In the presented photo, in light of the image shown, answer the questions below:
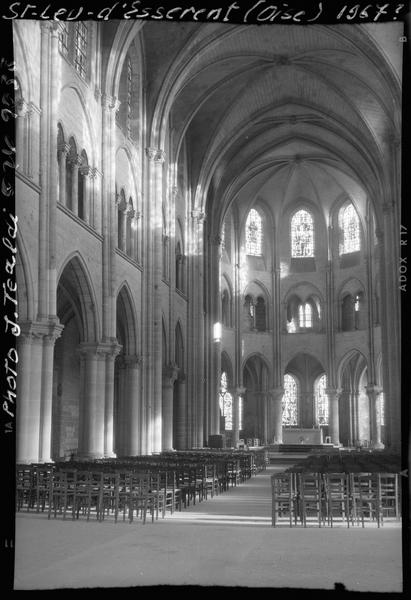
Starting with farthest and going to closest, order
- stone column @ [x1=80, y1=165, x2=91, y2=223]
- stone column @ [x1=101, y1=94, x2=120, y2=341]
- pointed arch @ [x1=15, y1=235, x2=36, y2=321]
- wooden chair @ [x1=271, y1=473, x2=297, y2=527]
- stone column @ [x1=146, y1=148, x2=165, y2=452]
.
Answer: stone column @ [x1=146, y1=148, x2=165, y2=452]
stone column @ [x1=101, y1=94, x2=120, y2=341]
stone column @ [x1=80, y1=165, x2=91, y2=223]
pointed arch @ [x1=15, y1=235, x2=36, y2=321]
wooden chair @ [x1=271, y1=473, x2=297, y2=527]

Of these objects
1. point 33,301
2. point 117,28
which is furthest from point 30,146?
point 117,28

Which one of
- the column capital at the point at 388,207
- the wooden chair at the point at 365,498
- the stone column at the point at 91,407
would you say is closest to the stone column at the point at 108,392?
the stone column at the point at 91,407

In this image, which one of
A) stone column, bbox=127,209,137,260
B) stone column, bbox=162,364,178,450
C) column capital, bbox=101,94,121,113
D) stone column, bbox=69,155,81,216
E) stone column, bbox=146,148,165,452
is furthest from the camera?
stone column, bbox=162,364,178,450

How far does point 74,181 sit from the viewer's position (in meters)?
26.2

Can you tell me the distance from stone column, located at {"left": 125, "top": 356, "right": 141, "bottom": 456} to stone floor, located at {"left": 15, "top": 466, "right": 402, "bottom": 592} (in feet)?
51.9

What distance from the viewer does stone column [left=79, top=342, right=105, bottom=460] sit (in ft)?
88.6

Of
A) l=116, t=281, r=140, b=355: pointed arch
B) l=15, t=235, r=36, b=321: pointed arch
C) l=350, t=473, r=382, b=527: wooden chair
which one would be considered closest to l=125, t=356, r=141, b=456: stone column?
l=116, t=281, r=140, b=355: pointed arch

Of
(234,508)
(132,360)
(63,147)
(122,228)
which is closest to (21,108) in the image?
(63,147)

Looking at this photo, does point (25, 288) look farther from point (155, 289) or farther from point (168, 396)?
point (168, 396)

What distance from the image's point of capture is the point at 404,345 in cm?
977

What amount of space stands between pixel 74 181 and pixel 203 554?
57.0 ft

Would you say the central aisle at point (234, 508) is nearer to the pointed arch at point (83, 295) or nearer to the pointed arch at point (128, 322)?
the pointed arch at point (83, 295)

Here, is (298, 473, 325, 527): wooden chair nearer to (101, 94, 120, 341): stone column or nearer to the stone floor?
the stone floor

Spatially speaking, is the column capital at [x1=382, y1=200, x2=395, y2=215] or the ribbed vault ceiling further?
the column capital at [x1=382, y1=200, x2=395, y2=215]
